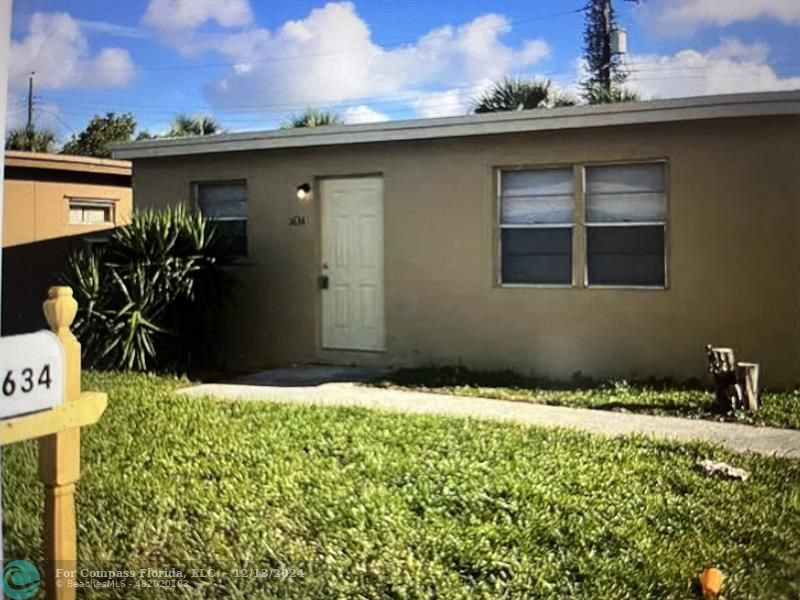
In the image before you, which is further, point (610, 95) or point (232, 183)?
point (232, 183)

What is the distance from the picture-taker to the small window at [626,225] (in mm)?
2230

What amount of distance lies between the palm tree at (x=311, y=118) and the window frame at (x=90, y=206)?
51 centimetres

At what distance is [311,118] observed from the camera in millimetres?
2326

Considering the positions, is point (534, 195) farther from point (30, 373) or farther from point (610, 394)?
point (30, 373)

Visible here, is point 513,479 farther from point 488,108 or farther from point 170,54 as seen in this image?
point 170,54

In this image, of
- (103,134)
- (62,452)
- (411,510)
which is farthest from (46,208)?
(411,510)

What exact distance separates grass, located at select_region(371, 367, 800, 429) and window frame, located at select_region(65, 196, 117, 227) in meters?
0.86

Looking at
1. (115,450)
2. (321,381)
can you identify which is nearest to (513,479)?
(321,381)

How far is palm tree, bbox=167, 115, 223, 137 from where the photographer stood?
2.26 meters

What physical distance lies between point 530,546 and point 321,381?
2.76ft

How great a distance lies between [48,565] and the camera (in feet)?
6.26

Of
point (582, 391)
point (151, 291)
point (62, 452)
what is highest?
point (151, 291)

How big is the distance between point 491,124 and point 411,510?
110 cm

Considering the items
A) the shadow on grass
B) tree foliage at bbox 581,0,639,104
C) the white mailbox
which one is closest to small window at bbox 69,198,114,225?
the white mailbox
